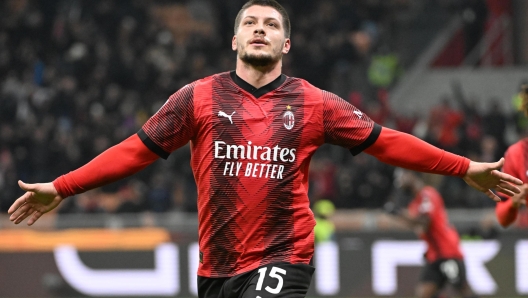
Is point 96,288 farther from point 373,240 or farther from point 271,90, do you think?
point 271,90

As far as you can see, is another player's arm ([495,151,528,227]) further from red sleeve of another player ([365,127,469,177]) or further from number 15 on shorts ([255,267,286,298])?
number 15 on shorts ([255,267,286,298])

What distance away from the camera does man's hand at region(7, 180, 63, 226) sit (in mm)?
4641

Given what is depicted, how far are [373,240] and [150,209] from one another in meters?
4.39

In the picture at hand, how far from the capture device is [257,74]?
4789 millimetres

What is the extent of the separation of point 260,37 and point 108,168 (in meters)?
1.04

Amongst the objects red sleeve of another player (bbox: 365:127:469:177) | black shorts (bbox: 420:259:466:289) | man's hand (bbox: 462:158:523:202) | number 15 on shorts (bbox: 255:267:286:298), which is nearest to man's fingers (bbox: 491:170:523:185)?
man's hand (bbox: 462:158:523:202)

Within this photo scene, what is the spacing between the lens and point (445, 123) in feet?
53.1

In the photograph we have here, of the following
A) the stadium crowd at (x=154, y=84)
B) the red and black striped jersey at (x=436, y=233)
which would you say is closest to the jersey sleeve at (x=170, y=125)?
the red and black striped jersey at (x=436, y=233)

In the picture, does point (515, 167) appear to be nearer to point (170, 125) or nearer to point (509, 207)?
point (509, 207)

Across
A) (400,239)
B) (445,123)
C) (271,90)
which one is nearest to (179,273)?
(400,239)

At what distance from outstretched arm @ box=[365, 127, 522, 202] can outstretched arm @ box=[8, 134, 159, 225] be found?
1244 mm

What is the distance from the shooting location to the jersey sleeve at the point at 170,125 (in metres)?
4.70

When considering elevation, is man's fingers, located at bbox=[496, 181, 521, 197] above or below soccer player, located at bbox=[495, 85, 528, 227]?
above

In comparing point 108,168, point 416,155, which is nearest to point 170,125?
point 108,168
